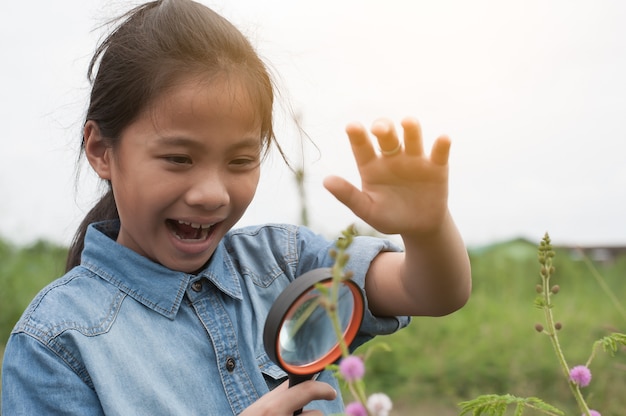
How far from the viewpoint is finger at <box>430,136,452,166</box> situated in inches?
49.9

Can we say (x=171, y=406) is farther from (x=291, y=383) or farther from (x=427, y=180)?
(x=427, y=180)

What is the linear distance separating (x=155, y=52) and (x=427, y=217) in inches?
32.1

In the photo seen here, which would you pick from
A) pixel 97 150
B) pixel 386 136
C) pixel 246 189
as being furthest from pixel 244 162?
pixel 386 136

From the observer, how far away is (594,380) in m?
3.91

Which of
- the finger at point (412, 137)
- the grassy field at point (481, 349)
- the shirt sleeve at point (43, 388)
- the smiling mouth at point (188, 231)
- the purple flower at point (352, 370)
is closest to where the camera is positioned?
the purple flower at point (352, 370)

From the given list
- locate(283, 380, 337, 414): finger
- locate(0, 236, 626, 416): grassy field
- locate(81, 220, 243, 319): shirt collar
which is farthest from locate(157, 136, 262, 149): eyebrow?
locate(0, 236, 626, 416): grassy field

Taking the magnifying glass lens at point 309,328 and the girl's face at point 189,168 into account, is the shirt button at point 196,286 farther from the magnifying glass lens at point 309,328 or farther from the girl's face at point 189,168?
the magnifying glass lens at point 309,328

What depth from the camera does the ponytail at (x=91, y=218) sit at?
6.85 ft

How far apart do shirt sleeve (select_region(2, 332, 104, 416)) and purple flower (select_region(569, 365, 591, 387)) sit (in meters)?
1.02

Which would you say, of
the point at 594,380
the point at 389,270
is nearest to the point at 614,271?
the point at 594,380

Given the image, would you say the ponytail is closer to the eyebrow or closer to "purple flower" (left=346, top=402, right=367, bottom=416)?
the eyebrow

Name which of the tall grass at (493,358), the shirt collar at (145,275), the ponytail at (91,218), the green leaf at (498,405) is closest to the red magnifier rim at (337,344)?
the green leaf at (498,405)

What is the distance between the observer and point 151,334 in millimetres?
1719

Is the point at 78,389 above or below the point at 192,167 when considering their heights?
below
